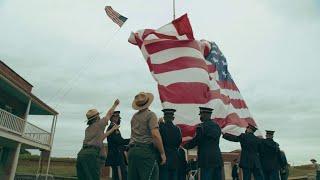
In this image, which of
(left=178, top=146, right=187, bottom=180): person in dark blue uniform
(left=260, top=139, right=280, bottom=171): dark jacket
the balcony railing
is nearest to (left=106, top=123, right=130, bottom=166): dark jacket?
(left=178, top=146, right=187, bottom=180): person in dark blue uniform

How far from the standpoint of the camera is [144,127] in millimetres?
4945

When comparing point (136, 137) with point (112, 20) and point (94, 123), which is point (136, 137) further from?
point (112, 20)

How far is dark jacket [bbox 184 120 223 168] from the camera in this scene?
22.7 ft

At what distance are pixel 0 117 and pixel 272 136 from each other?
1218cm

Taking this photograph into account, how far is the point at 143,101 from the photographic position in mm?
5109

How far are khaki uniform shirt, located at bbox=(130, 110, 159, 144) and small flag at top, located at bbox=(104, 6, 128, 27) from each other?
8.05 meters

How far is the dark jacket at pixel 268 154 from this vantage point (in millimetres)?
9312

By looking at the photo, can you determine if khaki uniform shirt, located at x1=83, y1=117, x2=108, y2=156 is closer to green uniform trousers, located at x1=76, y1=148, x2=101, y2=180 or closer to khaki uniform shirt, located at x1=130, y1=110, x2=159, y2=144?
green uniform trousers, located at x1=76, y1=148, x2=101, y2=180

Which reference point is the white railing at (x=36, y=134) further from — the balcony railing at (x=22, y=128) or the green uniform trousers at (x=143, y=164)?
the green uniform trousers at (x=143, y=164)

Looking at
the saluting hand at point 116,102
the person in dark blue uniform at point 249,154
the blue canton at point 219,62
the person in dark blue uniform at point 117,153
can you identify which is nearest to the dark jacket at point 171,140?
the person in dark blue uniform at point 117,153

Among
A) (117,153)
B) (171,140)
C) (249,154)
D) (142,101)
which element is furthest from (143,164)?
(249,154)

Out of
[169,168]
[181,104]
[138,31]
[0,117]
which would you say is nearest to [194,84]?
[181,104]

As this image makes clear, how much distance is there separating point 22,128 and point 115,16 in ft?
32.7

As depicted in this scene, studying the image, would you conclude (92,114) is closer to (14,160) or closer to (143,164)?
(143,164)
